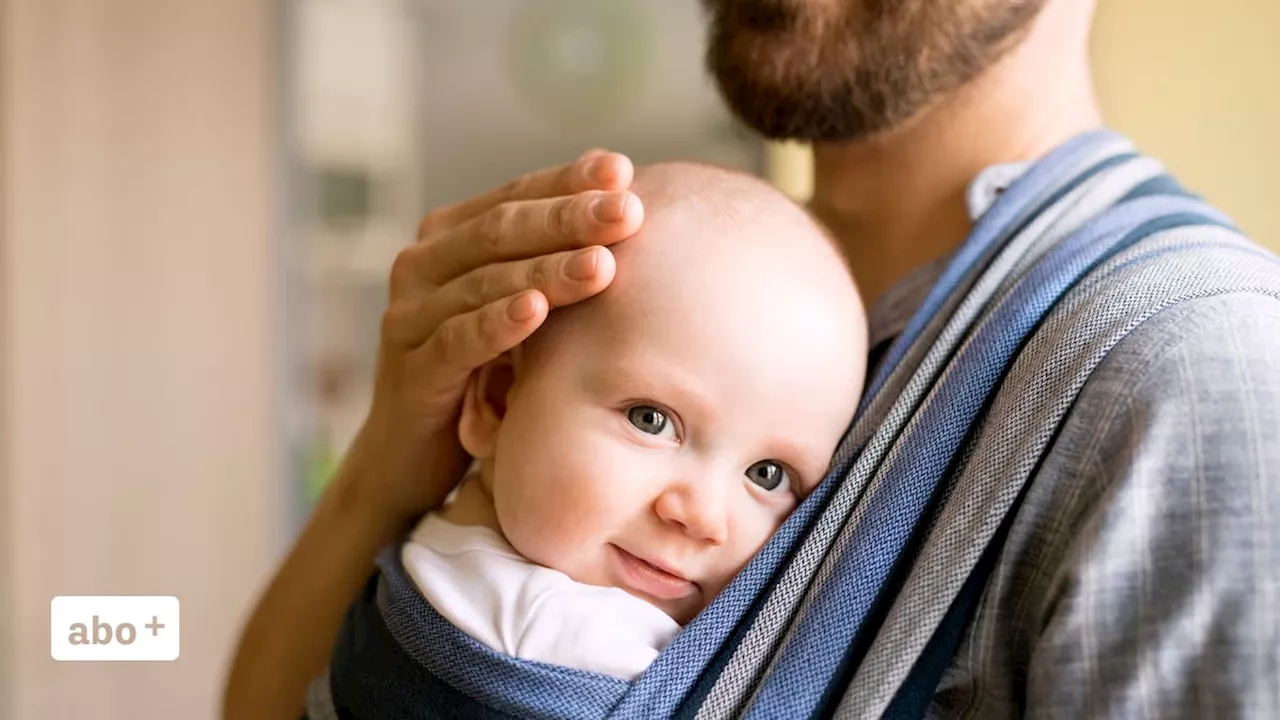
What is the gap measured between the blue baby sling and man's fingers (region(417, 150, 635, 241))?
23 cm

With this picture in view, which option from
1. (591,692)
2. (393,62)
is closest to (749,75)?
(591,692)

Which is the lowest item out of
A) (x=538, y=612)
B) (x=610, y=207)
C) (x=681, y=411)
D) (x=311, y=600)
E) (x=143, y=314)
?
(x=143, y=314)

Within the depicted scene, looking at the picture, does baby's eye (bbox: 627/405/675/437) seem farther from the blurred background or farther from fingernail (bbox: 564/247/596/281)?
the blurred background

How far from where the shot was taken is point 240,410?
2.65 metres

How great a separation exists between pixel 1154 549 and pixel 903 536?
0.47 feet

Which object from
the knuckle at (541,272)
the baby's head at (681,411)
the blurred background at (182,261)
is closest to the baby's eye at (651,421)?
the baby's head at (681,411)

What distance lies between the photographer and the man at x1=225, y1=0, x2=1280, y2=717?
50 centimetres

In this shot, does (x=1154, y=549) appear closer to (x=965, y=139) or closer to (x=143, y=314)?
(x=965, y=139)

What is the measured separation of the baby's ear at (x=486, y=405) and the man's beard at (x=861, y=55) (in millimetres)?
343

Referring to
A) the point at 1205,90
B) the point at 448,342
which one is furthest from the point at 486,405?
the point at 1205,90

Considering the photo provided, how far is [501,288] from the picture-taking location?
0.76 meters

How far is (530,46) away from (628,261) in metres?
3.07

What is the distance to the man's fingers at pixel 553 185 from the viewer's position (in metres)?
0.76

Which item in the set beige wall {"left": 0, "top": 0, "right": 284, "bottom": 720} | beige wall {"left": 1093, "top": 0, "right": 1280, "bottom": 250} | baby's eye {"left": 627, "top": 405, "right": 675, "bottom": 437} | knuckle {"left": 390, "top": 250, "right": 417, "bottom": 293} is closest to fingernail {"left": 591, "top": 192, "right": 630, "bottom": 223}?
baby's eye {"left": 627, "top": 405, "right": 675, "bottom": 437}
